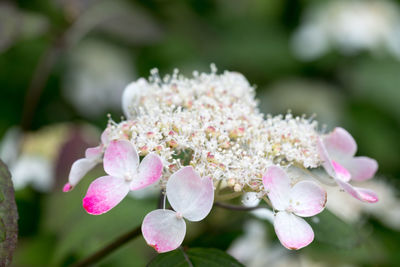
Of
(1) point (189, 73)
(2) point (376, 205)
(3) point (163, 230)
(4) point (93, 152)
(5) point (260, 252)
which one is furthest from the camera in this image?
(1) point (189, 73)

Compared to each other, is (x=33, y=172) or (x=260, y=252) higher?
(x=33, y=172)

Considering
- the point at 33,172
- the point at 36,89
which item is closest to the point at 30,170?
the point at 33,172

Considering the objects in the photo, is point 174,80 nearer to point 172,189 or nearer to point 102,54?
point 172,189

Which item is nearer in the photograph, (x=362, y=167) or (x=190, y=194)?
(x=190, y=194)

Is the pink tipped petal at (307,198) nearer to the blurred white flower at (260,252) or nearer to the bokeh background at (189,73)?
the bokeh background at (189,73)

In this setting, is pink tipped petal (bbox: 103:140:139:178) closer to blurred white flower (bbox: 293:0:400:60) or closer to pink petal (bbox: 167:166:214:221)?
pink petal (bbox: 167:166:214:221)

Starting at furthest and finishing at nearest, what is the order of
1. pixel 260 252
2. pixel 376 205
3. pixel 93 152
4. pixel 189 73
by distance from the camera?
pixel 189 73 → pixel 376 205 → pixel 260 252 → pixel 93 152

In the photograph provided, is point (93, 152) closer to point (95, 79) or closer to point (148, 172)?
point (148, 172)
